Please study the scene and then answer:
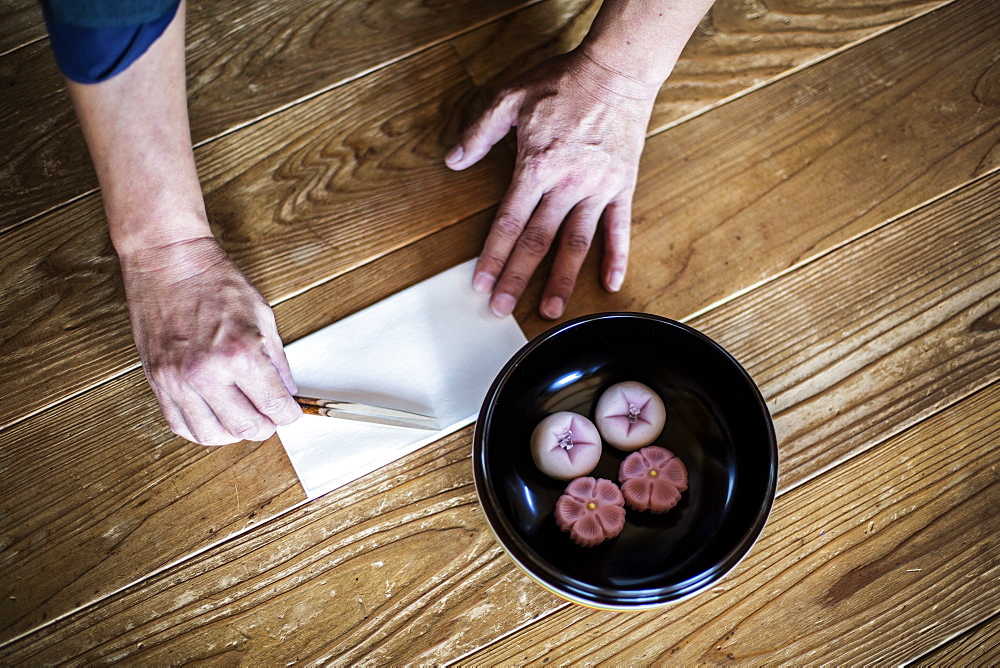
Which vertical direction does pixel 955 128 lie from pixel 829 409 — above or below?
above

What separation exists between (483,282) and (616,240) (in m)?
0.14

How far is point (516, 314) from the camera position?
0.70 meters

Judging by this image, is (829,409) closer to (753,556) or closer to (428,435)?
(753,556)

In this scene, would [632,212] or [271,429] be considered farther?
[632,212]

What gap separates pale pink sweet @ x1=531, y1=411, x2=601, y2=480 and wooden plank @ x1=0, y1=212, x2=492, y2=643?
24 centimetres

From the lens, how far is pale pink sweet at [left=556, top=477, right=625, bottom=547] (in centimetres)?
57

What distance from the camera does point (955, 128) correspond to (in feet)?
2.48

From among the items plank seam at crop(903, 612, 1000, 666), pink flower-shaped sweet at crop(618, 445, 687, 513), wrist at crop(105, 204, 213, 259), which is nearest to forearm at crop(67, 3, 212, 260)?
wrist at crop(105, 204, 213, 259)

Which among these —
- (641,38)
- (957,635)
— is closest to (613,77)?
(641,38)

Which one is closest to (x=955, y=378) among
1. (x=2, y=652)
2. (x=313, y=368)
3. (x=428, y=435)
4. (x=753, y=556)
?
(x=753, y=556)

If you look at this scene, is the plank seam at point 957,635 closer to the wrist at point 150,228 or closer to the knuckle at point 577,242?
the knuckle at point 577,242

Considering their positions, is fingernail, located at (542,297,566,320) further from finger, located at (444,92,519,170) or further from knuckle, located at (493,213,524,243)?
finger, located at (444,92,519,170)

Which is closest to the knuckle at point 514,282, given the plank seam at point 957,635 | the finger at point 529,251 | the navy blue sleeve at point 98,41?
the finger at point 529,251

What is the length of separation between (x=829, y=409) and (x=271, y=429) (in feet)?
1.76
